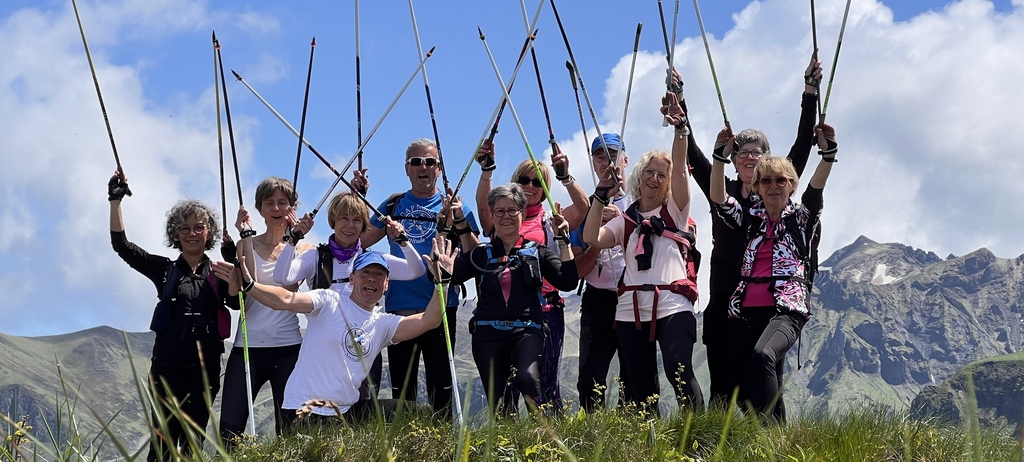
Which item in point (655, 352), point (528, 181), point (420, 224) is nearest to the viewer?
point (655, 352)

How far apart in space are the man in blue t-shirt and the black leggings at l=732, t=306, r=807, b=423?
8.66 feet

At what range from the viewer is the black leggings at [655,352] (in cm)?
869

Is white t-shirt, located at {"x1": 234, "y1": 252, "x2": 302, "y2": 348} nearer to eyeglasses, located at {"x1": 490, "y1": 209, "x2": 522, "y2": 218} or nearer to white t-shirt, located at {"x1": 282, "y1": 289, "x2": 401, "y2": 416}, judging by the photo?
white t-shirt, located at {"x1": 282, "y1": 289, "x2": 401, "y2": 416}

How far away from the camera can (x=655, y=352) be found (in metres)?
9.04

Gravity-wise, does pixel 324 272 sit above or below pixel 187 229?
below

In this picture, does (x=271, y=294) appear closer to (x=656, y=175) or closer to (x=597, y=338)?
(x=597, y=338)

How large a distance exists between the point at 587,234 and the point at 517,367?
1.41 m

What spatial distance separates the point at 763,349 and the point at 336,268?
13.6ft

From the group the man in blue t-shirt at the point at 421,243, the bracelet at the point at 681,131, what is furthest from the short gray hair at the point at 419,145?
the bracelet at the point at 681,131

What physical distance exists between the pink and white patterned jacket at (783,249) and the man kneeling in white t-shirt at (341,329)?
269cm

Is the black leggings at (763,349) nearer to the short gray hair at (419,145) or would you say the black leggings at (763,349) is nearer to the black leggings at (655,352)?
the black leggings at (655,352)

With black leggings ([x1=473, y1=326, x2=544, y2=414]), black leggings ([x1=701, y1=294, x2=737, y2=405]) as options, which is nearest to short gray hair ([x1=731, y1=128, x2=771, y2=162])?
black leggings ([x1=701, y1=294, x2=737, y2=405])

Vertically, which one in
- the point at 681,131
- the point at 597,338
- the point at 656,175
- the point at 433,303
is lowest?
the point at 597,338

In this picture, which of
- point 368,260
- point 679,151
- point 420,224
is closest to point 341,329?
point 368,260
